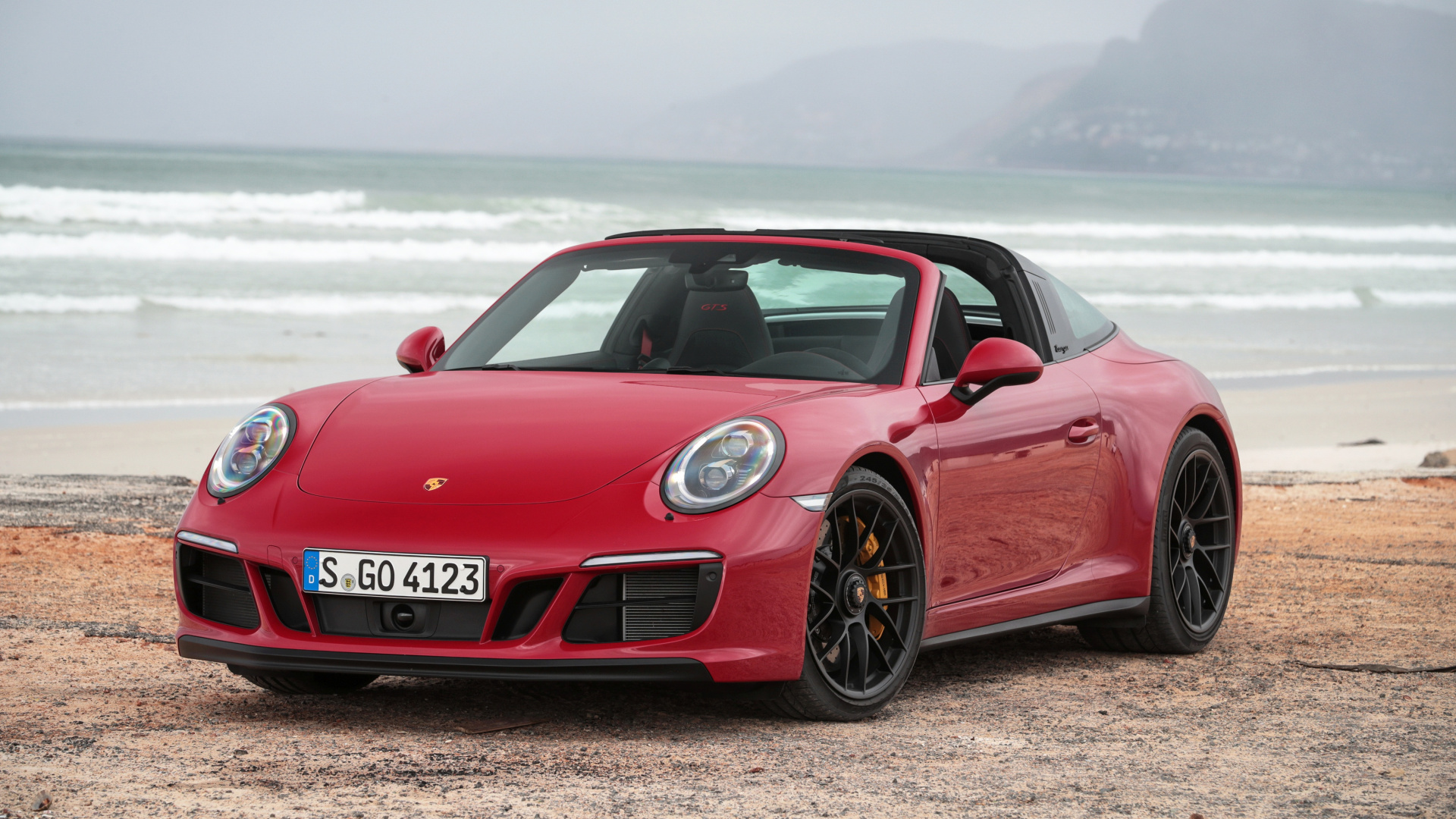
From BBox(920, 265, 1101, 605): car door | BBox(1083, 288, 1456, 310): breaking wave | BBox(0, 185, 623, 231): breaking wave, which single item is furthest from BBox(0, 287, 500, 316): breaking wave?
BBox(920, 265, 1101, 605): car door

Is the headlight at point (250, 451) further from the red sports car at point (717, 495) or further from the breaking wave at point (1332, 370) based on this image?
the breaking wave at point (1332, 370)

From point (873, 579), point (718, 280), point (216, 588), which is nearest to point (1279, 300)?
point (718, 280)

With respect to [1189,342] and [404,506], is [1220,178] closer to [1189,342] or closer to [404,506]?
→ [1189,342]

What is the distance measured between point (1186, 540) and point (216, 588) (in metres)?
3.44

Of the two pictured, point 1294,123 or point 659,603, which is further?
point 1294,123

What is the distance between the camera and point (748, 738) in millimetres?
4371

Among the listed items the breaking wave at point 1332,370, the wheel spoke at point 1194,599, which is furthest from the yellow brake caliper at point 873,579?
the breaking wave at point 1332,370

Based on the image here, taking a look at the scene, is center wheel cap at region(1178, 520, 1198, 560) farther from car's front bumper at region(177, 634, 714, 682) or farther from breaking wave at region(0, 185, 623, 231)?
breaking wave at region(0, 185, 623, 231)

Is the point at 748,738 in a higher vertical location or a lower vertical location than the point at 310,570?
lower

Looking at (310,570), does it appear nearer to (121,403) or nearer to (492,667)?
(492,667)

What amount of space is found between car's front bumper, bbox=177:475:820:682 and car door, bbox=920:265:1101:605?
82 centimetres

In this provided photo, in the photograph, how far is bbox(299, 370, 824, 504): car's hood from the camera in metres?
4.26

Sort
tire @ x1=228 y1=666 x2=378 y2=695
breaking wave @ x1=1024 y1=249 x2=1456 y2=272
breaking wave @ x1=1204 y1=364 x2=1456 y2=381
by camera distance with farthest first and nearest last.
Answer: breaking wave @ x1=1024 y1=249 x2=1456 y2=272
breaking wave @ x1=1204 y1=364 x2=1456 y2=381
tire @ x1=228 y1=666 x2=378 y2=695

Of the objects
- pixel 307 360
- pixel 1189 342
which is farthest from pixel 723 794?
pixel 1189 342
